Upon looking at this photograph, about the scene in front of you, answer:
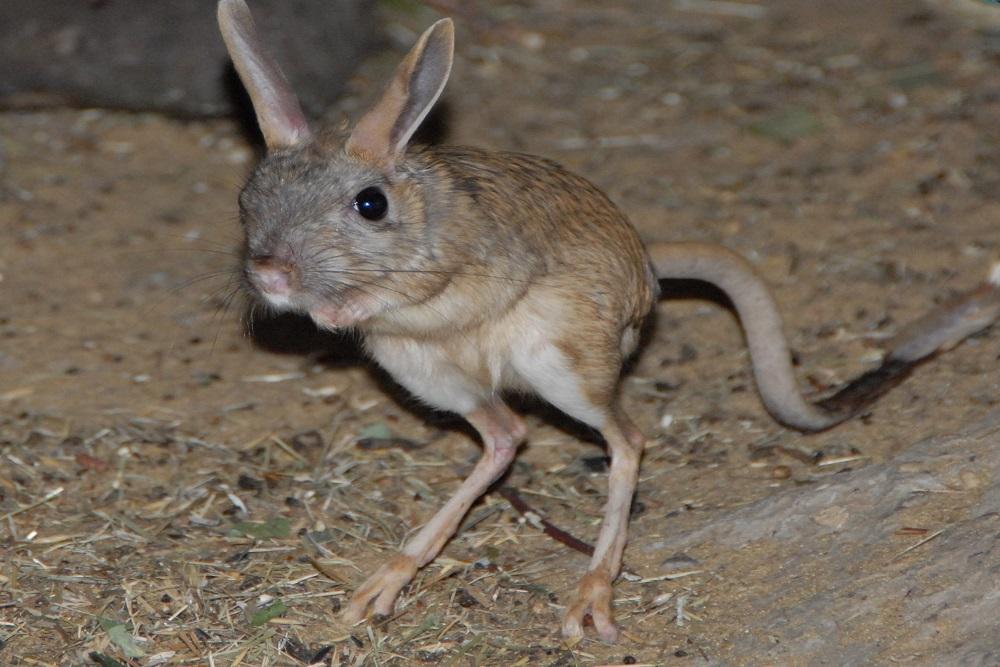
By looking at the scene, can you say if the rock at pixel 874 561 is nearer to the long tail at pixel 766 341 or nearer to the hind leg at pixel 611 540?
the hind leg at pixel 611 540

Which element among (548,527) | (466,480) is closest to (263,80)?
(466,480)

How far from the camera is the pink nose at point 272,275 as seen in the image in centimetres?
377

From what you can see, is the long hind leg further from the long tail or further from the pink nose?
the long tail

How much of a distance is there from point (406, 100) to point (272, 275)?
61cm

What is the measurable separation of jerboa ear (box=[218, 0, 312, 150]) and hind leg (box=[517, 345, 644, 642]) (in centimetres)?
97

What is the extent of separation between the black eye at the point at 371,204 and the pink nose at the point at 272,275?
27 centimetres

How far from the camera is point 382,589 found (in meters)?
4.04

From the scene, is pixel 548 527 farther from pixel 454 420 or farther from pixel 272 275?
pixel 272 275

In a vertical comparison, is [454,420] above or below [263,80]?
below

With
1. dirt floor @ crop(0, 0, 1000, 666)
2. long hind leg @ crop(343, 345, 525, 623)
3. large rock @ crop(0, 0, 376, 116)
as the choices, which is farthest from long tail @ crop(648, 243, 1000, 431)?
large rock @ crop(0, 0, 376, 116)

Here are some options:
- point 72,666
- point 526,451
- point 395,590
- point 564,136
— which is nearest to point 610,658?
point 395,590

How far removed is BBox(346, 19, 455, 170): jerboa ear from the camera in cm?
379

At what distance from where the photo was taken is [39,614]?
3910 millimetres

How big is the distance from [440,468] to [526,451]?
0.31 m
